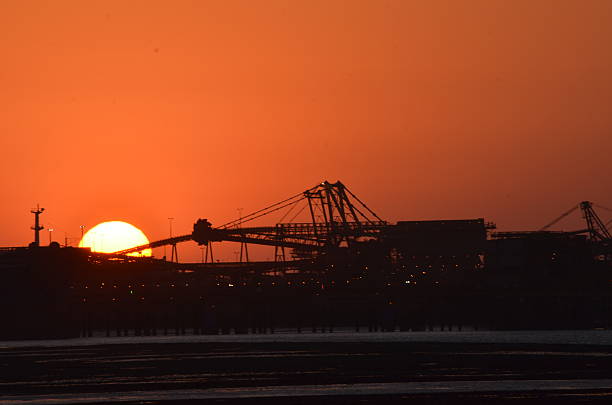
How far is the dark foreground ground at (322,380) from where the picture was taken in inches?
1945

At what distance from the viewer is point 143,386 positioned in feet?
194

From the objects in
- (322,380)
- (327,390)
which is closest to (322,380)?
(322,380)

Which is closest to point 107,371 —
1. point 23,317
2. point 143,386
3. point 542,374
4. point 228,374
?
point 228,374

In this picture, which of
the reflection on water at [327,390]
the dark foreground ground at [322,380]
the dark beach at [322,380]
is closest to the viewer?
the dark foreground ground at [322,380]

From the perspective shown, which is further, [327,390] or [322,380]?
[322,380]

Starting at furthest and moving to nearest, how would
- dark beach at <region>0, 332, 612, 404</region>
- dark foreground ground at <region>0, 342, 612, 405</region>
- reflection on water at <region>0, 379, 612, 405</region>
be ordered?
reflection on water at <region>0, 379, 612, 405</region> < dark beach at <region>0, 332, 612, 404</region> < dark foreground ground at <region>0, 342, 612, 405</region>

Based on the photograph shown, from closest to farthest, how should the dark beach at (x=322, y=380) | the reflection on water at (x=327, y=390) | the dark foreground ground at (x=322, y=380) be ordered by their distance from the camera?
1. the dark foreground ground at (x=322, y=380)
2. the dark beach at (x=322, y=380)
3. the reflection on water at (x=327, y=390)

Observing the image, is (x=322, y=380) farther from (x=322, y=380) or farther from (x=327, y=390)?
(x=327, y=390)

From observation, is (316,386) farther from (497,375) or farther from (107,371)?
(107,371)

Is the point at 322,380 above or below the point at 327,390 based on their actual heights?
above

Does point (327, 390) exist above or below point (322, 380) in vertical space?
below

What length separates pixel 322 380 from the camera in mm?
61406

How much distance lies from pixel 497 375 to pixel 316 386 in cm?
1128

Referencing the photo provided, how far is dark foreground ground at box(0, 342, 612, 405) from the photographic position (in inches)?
1945
